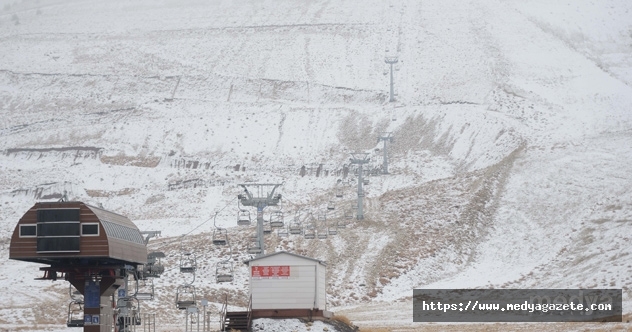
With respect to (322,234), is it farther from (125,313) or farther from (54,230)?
(54,230)

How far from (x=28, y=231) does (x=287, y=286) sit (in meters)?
11.0

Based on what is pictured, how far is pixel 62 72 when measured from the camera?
140875mm

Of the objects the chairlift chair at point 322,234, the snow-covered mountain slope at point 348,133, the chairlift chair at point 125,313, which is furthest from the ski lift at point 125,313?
the chairlift chair at point 322,234

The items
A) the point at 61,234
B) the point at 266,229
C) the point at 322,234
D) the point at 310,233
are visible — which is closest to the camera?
the point at 61,234

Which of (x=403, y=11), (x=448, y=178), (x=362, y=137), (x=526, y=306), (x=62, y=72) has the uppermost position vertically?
(x=403, y=11)

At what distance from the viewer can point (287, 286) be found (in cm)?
4169

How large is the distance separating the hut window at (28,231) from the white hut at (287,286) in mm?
9126

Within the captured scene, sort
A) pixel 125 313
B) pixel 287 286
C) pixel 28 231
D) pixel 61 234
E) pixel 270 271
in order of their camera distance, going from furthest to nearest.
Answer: pixel 125 313 → pixel 270 271 → pixel 287 286 → pixel 28 231 → pixel 61 234

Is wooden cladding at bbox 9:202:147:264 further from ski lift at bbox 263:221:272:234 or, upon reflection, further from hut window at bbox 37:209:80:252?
ski lift at bbox 263:221:272:234

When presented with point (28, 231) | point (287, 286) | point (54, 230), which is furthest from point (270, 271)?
point (28, 231)

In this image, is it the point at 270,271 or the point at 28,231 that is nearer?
the point at 28,231

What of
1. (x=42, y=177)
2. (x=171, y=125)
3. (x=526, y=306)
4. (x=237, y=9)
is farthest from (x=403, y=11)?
(x=526, y=306)

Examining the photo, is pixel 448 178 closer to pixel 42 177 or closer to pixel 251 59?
pixel 42 177

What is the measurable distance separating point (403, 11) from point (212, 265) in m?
102
